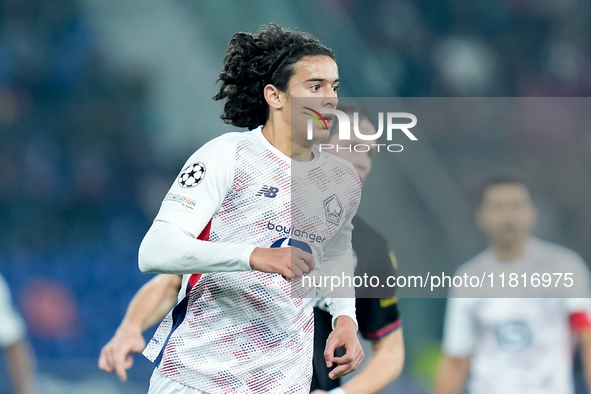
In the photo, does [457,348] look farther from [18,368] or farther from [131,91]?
[131,91]

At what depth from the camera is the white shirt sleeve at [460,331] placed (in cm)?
305

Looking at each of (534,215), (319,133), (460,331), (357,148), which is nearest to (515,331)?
(460,331)

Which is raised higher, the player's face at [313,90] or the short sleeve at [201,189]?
the player's face at [313,90]

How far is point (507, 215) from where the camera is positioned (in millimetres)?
3150

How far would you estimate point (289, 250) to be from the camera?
5.70 feet

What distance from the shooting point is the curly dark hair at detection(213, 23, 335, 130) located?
2281 mm

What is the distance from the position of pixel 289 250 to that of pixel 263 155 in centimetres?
52

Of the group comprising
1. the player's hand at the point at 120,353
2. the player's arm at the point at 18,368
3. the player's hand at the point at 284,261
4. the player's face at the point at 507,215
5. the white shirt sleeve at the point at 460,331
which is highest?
the player's face at the point at 507,215

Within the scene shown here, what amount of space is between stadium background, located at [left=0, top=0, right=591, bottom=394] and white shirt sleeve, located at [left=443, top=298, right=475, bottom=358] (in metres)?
2.17

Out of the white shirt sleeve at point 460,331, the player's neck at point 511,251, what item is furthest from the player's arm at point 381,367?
the player's neck at point 511,251

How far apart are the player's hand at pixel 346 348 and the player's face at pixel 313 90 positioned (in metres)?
0.66

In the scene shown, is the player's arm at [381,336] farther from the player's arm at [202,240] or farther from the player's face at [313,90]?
the player's arm at [202,240]

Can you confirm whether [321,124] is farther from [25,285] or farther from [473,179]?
[25,285]

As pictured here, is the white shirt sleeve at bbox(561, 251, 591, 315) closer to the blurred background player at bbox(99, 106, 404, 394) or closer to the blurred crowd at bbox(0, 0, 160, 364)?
the blurred background player at bbox(99, 106, 404, 394)
